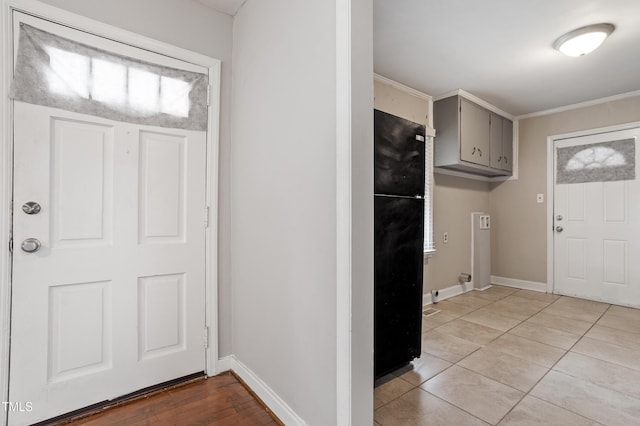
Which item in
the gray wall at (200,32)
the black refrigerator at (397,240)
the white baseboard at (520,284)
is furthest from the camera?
the white baseboard at (520,284)

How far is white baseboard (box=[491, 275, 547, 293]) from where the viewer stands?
413 centimetres

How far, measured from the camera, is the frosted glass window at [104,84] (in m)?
1.49

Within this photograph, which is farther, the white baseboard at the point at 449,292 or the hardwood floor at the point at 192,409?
Answer: the white baseboard at the point at 449,292

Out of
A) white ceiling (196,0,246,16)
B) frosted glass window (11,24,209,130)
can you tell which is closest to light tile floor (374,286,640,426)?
frosted glass window (11,24,209,130)

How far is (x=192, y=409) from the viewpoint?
1642 mm

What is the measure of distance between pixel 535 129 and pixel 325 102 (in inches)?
169

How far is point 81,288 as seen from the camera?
162 cm

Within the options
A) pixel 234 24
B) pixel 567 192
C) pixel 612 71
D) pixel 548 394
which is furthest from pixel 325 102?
pixel 567 192

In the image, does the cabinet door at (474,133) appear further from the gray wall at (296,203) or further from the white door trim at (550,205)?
the gray wall at (296,203)

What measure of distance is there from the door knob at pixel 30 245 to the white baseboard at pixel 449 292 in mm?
3444

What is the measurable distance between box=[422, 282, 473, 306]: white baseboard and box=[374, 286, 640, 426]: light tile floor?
0.82ft

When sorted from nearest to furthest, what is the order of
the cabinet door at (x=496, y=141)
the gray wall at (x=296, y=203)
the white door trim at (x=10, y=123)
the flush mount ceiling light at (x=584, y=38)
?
the gray wall at (x=296, y=203)
the white door trim at (x=10, y=123)
the flush mount ceiling light at (x=584, y=38)
the cabinet door at (x=496, y=141)

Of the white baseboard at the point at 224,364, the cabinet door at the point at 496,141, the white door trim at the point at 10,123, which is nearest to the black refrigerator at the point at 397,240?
the white baseboard at the point at 224,364

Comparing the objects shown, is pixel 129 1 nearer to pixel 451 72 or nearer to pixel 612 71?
pixel 451 72
